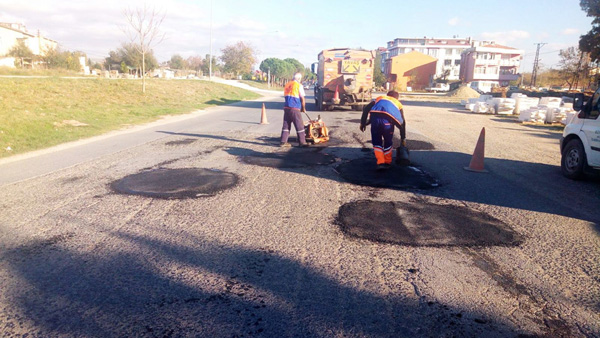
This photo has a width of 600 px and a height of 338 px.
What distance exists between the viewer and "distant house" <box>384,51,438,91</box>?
84875 mm

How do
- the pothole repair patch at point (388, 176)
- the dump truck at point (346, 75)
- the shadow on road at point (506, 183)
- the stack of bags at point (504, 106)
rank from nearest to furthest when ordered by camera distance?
the shadow on road at point (506, 183) → the pothole repair patch at point (388, 176) → the dump truck at point (346, 75) → the stack of bags at point (504, 106)

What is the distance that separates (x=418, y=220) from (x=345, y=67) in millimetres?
18142

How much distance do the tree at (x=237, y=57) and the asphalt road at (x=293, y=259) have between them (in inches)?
2978

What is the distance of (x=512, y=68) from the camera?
96.4 m

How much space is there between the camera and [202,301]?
10.5 feet

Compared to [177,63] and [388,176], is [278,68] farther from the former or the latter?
[388,176]

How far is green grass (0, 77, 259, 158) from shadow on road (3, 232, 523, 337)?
743 cm

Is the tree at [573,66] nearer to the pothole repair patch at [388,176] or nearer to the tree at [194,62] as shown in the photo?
the pothole repair patch at [388,176]

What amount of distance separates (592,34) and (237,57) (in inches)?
2442

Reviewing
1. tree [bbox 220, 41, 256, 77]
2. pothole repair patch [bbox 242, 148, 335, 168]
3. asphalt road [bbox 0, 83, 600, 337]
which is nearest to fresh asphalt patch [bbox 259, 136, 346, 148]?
pothole repair patch [bbox 242, 148, 335, 168]

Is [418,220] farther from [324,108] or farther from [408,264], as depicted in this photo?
[324,108]

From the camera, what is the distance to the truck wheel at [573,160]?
291 inches

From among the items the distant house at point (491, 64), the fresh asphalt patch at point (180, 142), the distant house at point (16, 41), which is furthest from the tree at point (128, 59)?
the distant house at point (491, 64)

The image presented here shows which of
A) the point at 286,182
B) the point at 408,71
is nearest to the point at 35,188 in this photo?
the point at 286,182
